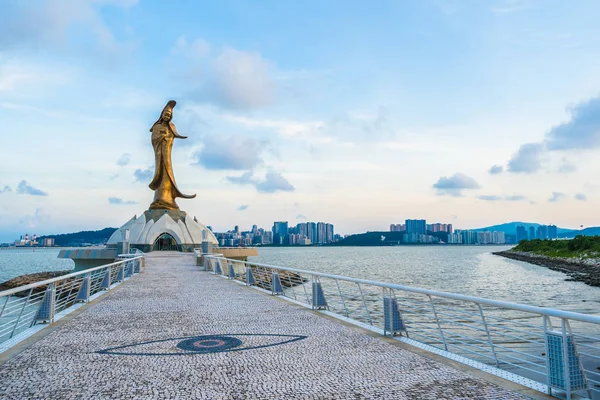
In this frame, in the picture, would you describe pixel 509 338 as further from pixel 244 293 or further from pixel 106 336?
pixel 106 336

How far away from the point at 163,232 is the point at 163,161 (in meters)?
8.23

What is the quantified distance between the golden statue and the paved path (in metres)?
43.2

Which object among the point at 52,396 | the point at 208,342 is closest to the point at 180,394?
the point at 52,396

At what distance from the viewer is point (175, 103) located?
5116 centimetres

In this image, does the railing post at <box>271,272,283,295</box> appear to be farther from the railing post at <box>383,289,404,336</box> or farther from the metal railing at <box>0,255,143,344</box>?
the railing post at <box>383,289,404,336</box>

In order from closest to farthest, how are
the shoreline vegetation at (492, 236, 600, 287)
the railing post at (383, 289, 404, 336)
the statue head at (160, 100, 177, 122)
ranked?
the railing post at (383, 289, 404, 336), the shoreline vegetation at (492, 236, 600, 287), the statue head at (160, 100, 177, 122)

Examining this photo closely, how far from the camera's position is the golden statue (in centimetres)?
5119

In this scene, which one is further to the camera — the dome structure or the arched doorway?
the arched doorway

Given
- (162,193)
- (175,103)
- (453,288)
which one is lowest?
(453,288)

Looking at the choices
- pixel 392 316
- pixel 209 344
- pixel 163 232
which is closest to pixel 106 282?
pixel 209 344

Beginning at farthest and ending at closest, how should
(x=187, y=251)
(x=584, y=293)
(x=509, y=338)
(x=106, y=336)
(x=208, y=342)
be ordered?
(x=187, y=251) → (x=584, y=293) → (x=509, y=338) → (x=106, y=336) → (x=208, y=342)

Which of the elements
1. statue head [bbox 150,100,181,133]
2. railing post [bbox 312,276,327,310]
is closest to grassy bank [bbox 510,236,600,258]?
statue head [bbox 150,100,181,133]

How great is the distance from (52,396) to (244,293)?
30.6ft

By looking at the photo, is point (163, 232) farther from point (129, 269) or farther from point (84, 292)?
point (84, 292)
